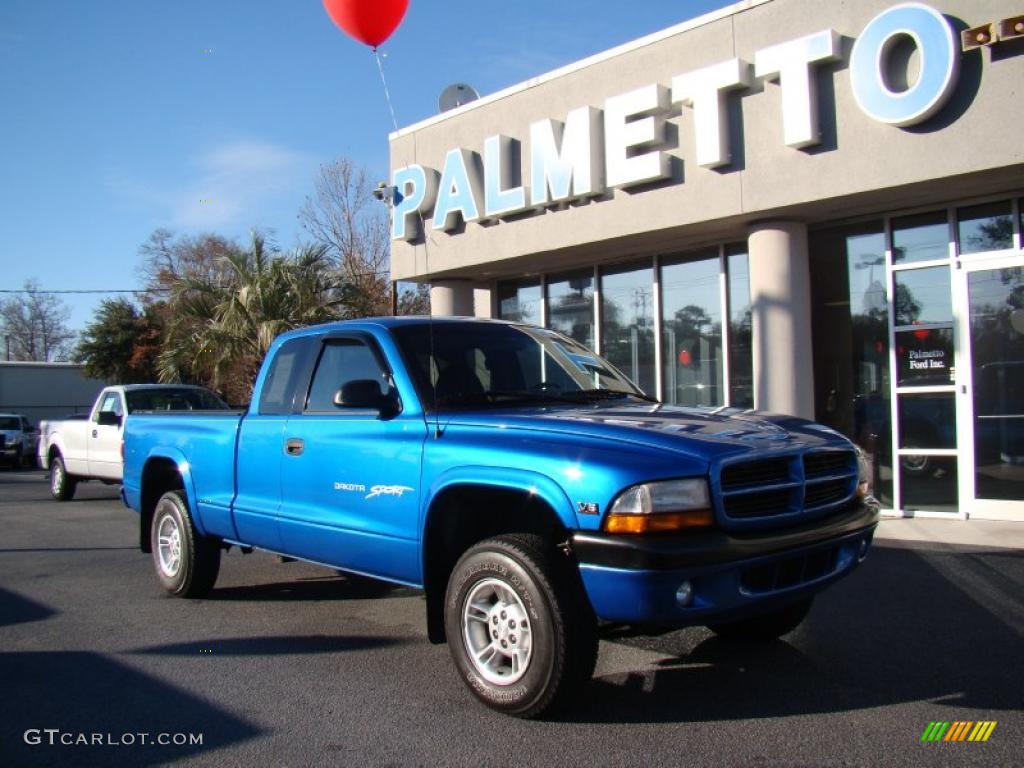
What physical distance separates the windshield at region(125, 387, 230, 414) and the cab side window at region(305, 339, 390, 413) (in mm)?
7787

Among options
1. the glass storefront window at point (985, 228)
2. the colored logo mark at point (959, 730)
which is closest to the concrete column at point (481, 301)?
the glass storefront window at point (985, 228)

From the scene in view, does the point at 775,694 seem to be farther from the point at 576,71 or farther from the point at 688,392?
the point at 576,71

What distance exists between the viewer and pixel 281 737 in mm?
3912

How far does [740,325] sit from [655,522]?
853 centimetres

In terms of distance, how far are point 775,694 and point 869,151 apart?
255 inches

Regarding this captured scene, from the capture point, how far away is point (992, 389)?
372 inches

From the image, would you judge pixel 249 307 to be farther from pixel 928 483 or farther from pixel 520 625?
pixel 520 625

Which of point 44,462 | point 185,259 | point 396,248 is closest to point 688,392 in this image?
point 396,248

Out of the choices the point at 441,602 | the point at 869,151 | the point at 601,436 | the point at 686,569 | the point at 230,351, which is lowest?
the point at 441,602

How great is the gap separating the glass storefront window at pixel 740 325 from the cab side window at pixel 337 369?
7.32 m

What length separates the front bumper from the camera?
355 cm

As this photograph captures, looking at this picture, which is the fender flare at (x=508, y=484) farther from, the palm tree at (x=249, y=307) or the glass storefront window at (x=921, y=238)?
the palm tree at (x=249, y=307)

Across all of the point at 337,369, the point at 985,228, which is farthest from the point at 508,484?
the point at 985,228

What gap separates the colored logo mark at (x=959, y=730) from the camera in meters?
3.77
